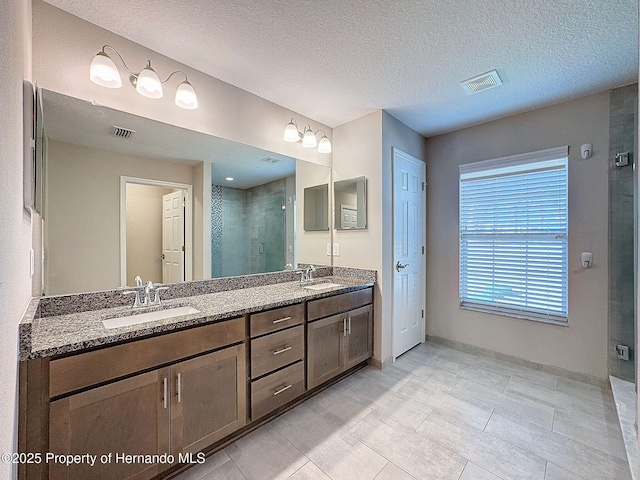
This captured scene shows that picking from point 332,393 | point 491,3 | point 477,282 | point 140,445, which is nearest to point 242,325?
point 140,445

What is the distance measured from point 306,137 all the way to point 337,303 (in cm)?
159

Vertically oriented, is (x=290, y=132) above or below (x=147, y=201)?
above

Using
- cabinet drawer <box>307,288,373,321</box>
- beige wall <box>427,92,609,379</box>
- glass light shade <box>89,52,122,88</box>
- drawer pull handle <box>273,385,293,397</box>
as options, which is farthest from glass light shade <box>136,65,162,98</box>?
beige wall <box>427,92,609,379</box>

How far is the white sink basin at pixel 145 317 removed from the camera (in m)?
1.42

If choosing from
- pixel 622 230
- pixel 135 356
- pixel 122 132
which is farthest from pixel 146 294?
pixel 622 230

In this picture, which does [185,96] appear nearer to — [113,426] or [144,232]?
[144,232]

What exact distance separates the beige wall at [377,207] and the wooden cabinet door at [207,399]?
148cm

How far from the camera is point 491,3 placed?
1.40 meters

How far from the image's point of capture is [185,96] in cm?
177

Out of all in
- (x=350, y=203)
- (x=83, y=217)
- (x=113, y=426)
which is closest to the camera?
(x=113, y=426)

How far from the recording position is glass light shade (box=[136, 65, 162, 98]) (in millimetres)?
1607

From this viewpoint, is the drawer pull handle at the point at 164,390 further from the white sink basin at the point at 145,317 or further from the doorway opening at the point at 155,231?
the doorway opening at the point at 155,231

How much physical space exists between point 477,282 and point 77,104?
3653 millimetres

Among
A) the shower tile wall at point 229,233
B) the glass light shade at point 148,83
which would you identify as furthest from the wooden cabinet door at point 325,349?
the glass light shade at point 148,83
